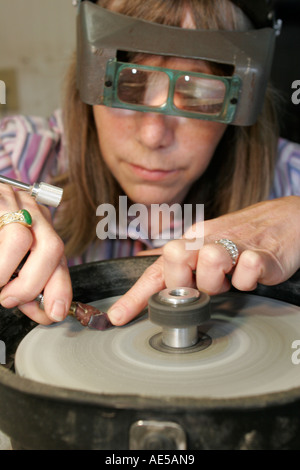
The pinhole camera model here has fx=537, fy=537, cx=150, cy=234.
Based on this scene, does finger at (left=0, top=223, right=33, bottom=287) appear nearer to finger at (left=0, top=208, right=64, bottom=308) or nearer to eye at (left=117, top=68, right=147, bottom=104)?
finger at (left=0, top=208, right=64, bottom=308)

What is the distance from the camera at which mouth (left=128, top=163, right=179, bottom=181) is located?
3.92ft

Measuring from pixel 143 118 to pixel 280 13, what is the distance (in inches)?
48.4

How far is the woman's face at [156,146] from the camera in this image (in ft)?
3.61

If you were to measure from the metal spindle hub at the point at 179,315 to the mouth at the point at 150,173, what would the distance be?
1.64ft

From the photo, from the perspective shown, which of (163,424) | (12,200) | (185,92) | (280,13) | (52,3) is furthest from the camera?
(52,3)

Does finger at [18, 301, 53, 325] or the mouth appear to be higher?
the mouth

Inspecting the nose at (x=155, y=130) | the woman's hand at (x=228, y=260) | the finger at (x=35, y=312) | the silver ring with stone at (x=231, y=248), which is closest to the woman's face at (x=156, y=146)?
the nose at (x=155, y=130)

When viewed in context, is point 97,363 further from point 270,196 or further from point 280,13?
point 280,13

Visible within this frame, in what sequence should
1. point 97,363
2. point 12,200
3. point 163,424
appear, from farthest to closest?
point 12,200, point 97,363, point 163,424

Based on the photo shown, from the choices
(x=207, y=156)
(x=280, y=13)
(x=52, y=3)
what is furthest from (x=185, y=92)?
(x=52, y=3)

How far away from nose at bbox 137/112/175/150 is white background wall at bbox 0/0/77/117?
1.67m

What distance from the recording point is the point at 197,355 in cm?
73

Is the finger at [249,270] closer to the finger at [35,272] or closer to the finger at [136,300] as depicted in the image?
the finger at [136,300]

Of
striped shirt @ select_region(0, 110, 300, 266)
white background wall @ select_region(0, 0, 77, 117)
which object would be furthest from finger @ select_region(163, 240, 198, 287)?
white background wall @ select_region(0, 0, 77, 117)
